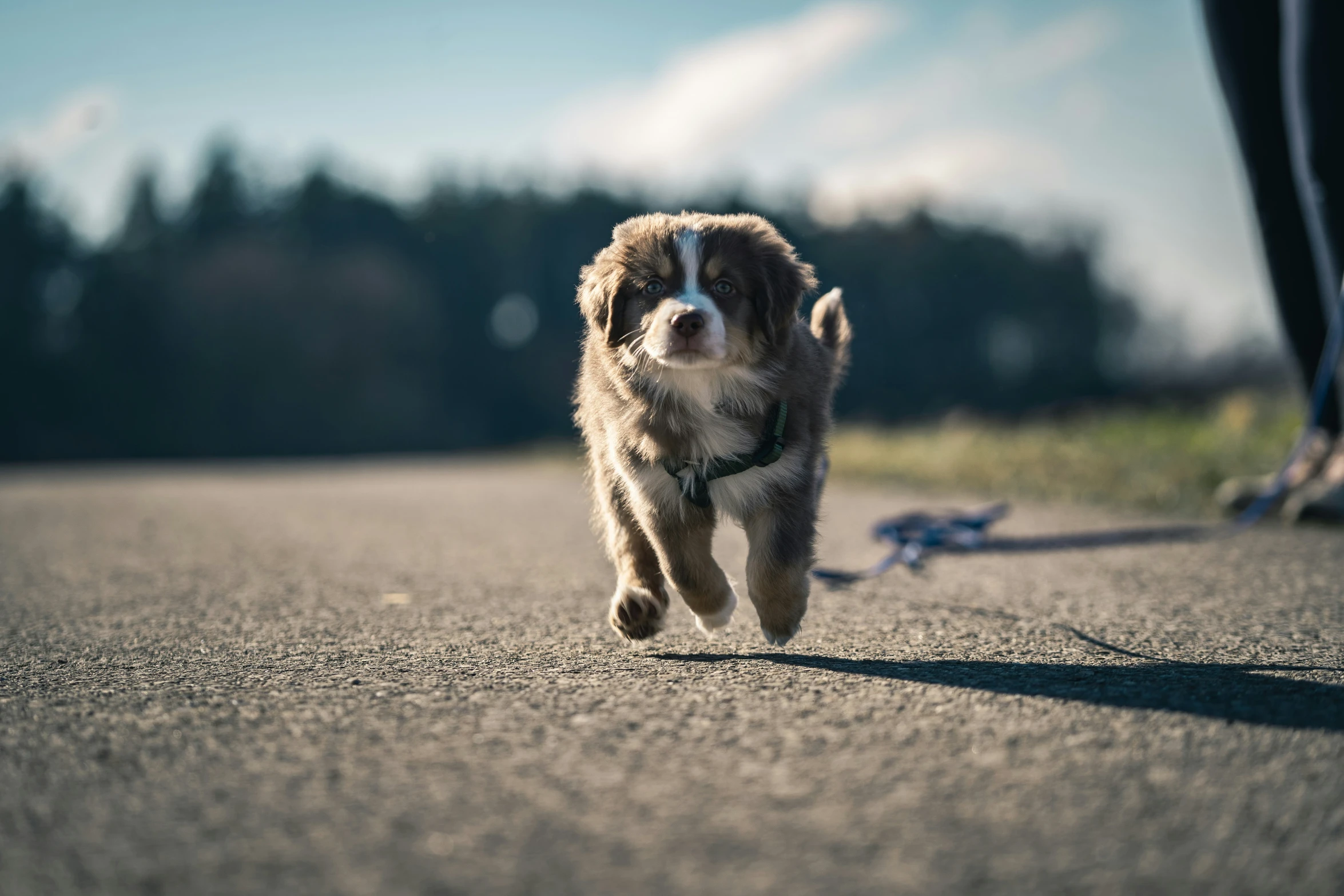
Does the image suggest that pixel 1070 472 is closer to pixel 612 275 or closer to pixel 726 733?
pixel 612 275

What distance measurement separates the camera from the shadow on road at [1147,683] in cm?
238

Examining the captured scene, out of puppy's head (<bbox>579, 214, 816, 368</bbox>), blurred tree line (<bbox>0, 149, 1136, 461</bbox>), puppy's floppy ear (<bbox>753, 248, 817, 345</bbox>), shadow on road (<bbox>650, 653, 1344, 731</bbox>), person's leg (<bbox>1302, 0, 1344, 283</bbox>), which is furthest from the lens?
blurred tree line (<bbox>0, 149, 1136, 461</bbox>)

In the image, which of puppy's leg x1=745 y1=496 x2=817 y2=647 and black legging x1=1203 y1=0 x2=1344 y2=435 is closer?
puppy's leg x1=745 y1=496 x2=817 y2=647

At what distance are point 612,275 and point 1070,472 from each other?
5876 millimetres

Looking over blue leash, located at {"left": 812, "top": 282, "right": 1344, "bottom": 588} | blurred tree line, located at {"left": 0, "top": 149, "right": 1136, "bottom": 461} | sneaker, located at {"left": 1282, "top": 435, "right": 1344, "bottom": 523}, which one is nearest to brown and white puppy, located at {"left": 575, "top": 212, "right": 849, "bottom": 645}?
blue leash, located at {"left": 812, "top": 282, "right": 1344, "bottom": 588}

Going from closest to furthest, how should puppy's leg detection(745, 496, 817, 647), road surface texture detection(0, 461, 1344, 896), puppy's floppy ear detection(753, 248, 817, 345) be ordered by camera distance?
road surface texture detection(0, 461, 1344, 896)
puppy's leg detection(745, 496, 817, 647)
puppy's floppy ear detection(753, 248, 817, 345)

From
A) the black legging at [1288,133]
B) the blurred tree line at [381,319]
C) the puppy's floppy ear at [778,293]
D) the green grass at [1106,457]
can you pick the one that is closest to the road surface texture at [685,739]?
the puppy's floppy ear at [778,293]

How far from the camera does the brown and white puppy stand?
10.7 ft

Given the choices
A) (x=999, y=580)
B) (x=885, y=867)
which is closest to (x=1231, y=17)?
(x=999, y=580)

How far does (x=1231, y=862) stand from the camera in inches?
64.2

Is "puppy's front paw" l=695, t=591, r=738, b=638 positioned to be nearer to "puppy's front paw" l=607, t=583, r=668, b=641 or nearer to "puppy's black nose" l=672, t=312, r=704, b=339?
"puppy's front paw" l=607, t=583, r=668, b=641

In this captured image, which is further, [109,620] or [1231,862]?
[109,620]

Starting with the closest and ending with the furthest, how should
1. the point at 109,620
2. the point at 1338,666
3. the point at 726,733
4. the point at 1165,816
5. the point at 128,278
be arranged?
the point at 1165,816 < the point at 726,733 < the point at 1338,666 < the point at 109,620 < the point at 128,278

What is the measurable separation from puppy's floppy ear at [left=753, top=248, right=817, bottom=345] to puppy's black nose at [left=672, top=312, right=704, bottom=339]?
0.30m
